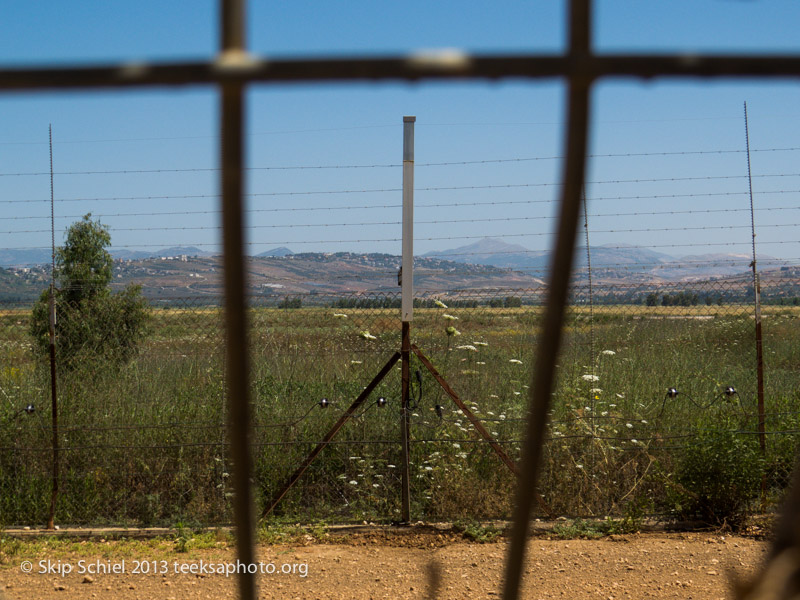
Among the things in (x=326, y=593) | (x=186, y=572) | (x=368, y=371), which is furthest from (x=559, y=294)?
(x=368, y=371)

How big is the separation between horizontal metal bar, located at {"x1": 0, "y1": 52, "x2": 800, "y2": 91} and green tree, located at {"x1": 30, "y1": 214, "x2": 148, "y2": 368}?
5411 mm

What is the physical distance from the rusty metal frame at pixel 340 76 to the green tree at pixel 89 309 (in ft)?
17.8

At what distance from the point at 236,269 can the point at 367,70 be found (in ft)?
0.48

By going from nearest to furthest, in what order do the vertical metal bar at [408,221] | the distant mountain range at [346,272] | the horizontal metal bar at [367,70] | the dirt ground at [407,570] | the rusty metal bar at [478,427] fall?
1. the horizontal metal bar at [367,70]
2. the dirt ground at [407,570]
3. the rusty metal bar at [478,427]
4. the vertical metal bar at [408,221]
5. the distant mountain range at [346,272]

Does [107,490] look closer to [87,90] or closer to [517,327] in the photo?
[517,327]

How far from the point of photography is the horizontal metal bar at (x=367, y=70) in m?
0.41

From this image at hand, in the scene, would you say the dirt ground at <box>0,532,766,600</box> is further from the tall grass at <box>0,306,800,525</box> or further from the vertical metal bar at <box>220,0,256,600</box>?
the vertical metal bar at <box>220,0,256,600</box>

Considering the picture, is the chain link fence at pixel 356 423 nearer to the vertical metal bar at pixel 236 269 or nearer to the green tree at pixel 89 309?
the green tree at pixel 89 309

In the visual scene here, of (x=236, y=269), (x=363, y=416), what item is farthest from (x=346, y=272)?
(x=236, y=269)

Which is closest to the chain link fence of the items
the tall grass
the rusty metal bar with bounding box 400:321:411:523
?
the tall grass

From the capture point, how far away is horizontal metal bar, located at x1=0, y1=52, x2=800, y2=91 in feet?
1.36

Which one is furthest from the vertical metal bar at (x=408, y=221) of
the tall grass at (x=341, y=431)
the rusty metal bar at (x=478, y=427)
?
the tall grass at (x=341, y=431)

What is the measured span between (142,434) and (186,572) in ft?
4.85

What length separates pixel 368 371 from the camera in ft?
19.9
